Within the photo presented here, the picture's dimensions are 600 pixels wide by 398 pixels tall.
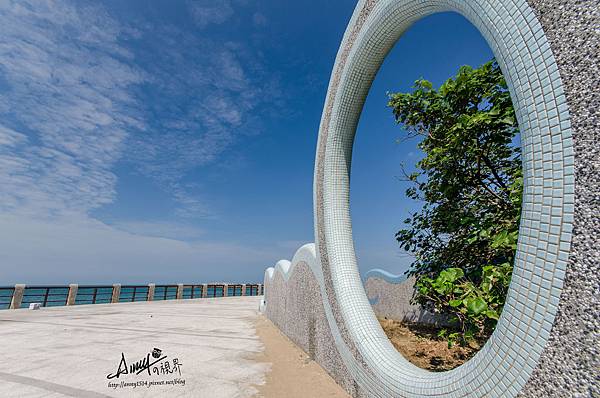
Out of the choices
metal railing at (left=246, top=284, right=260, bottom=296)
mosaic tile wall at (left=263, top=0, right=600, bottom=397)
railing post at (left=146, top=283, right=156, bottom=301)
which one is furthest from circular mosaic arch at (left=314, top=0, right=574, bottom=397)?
metal railing at (left=246, top=284, right=260, bottom=296)

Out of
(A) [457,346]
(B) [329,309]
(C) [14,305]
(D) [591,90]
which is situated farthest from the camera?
(C) [14,305]

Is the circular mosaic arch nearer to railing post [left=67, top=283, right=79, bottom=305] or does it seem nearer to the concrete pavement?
the concrete pavement

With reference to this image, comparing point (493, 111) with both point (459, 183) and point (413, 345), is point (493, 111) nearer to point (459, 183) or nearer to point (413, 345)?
point (459, 183)

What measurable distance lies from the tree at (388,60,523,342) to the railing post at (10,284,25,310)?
54.2 feet

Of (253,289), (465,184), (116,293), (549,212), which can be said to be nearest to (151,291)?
(116,293)

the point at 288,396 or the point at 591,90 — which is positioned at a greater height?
the point at 591,90

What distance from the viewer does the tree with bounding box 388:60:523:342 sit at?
3582 mm

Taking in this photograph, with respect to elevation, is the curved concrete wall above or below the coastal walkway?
above

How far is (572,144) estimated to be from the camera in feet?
5.55

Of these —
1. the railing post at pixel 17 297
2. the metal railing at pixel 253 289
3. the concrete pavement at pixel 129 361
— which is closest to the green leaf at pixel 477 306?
the concrete pavement at pixel 129 361

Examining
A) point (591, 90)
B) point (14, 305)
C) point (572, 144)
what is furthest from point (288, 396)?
point (14, 305)

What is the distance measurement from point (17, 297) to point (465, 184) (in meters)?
18.1

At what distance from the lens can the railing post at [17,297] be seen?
13.4 metres

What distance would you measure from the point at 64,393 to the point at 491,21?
591 cm
